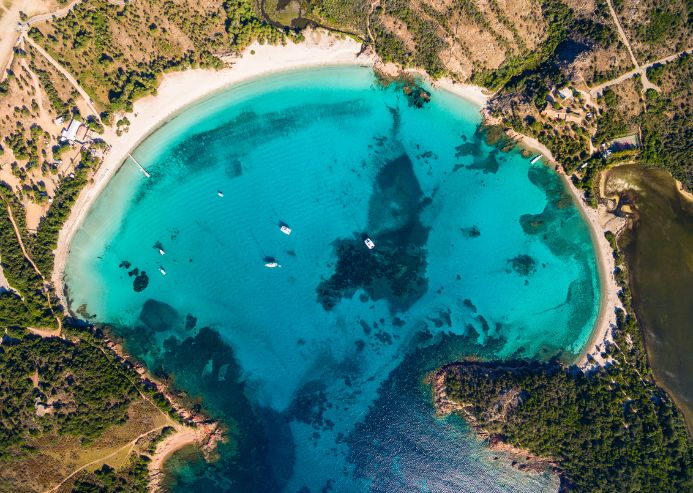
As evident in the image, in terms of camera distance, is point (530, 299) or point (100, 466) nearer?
point (100, 466)

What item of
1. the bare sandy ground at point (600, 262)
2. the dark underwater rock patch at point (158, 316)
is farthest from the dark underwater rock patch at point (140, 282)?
the bare sandy ground at point (600, 262)

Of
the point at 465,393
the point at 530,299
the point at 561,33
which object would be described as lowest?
the point at 465,393

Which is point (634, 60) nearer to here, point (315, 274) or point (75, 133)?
point (315, 274)

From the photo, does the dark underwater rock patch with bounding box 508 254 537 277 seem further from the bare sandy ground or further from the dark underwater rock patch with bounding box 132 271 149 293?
the dark underwater rock patch with bounding box 132 271 149 293

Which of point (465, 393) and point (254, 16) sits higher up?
point (254, 16)

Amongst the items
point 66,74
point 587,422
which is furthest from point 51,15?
point 587,422

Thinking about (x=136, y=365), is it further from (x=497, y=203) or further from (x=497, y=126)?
A: (x=497, y=126)

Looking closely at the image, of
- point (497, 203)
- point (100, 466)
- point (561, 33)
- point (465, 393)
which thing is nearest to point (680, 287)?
point (497, 203)
